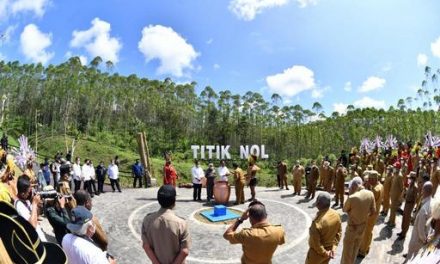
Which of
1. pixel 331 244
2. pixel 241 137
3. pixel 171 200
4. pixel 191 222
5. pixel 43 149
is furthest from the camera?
pixel 241 137

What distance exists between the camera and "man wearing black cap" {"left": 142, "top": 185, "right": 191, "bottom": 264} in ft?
12.9

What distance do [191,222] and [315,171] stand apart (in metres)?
5.39

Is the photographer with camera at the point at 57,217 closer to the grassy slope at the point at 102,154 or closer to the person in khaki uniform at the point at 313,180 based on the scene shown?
the person in khaki uniform at the point at 313,180

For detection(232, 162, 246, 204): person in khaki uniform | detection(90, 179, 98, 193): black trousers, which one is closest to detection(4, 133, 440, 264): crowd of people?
detection(232, 162, 246, 204): person in khaki uniform

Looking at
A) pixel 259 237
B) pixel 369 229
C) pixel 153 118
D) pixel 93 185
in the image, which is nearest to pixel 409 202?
pixel 369 229

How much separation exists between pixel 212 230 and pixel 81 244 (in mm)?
7621

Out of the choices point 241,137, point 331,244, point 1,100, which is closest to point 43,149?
point 1,100

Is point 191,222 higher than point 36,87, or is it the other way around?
point 36,87

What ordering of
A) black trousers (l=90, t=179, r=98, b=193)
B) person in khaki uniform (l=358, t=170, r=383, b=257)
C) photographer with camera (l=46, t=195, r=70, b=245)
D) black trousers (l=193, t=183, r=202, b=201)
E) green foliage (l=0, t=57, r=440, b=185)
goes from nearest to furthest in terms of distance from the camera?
photographer with camera (l=46, t=195, r=70, b=245) < person in khaki uniform (l=358, t=170, r=383, b=257) < black trousers (l=193, t=183, r=202, b=201) < black trousers (l=90, t=179, r=98, b=193) < green foliage (l=0, t=57, r=440, b=185)

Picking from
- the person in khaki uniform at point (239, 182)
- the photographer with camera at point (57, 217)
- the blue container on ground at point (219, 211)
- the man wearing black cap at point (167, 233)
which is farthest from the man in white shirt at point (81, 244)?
the person in khaki uniform at point (239, 182)

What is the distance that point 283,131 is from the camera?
190 ft

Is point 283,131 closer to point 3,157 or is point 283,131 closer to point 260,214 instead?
point 3,157

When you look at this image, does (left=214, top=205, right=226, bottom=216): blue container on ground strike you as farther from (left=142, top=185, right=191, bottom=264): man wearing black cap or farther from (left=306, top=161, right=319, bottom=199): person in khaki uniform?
(left=142, top=185, right=191, bottom=264): man wearing black cap

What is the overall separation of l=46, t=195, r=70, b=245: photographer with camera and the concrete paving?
3.16 m
